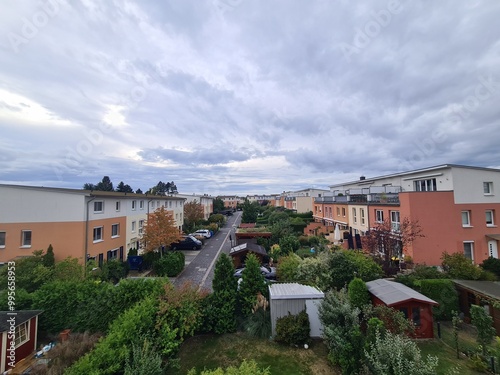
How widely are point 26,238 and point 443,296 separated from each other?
28160 millimetres

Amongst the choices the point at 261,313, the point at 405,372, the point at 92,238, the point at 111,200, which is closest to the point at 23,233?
the point at 92,238

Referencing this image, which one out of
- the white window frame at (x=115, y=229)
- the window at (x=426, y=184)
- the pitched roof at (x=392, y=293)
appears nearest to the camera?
the pitched roof at (x=392, y=293)

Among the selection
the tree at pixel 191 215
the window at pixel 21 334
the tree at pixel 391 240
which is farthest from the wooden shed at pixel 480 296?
the tree at pixel 191 215

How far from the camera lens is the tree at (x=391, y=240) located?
1717cm

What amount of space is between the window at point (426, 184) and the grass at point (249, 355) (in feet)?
63.7

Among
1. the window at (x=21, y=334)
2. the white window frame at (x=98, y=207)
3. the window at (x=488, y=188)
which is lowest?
the window at (x=21, y=334)

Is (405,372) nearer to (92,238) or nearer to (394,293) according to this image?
(394,293)

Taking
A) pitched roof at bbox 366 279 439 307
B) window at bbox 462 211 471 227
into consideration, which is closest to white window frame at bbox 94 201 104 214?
pitched roof at bbox 366 279 439 307

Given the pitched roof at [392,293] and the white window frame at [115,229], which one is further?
the white window frame at [115,229]

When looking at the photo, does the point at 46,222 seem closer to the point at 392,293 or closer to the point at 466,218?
the point at 392,293

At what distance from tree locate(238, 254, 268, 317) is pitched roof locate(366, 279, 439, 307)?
222 inches

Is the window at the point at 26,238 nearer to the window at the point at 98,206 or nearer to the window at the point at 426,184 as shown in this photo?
the window at the point at 98,206

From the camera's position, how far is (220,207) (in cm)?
8431

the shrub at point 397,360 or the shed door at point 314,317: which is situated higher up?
the shrub at point 397,360
